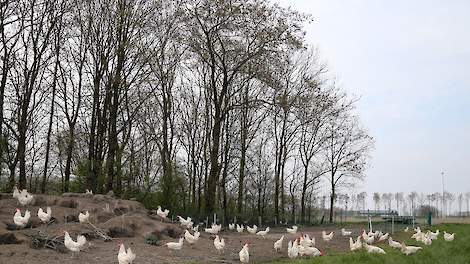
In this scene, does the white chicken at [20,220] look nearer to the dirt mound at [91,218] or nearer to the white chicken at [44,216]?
the dirt mound at [91,218]

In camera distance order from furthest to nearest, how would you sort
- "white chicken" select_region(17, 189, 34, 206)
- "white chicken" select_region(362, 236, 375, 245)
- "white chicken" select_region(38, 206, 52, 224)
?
"white chicken" select_region(362, 236, 375, 245), "white chicken" select_region(17, 189, 34, 206), "white chicken" select_region(38, 206, 52, 224)

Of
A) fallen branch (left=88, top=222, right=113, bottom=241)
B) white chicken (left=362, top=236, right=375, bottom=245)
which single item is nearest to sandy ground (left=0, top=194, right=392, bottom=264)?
fallen branch (left=88, top=222, right=113, bottom=241)

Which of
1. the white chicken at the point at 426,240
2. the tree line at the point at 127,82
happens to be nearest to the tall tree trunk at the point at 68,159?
the tree line at the point at 127,82

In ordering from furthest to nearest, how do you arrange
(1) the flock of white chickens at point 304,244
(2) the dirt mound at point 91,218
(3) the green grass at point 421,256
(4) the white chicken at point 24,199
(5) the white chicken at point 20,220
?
(4) the white chicken at point 24,199 < (2) the dirt mound at point 91,218 < (5) the white chicken at point 20,220 < (1) the flock of white chickens at point 304,244 < (3) the green grass at point 421,256

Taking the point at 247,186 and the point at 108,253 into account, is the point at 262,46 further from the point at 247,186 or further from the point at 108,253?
the point at 247,186

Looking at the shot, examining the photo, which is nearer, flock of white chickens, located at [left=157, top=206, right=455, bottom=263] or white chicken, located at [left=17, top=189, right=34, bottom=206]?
flock of white chickens, located at [left=157, top=206, right=455, bottom=263]

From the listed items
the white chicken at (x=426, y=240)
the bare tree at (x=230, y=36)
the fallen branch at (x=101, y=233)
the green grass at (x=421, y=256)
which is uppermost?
the bare tree at (x=230, y=36)

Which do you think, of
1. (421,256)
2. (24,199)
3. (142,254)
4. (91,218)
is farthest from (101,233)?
(421,256)

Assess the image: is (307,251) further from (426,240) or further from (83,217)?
(426,240)

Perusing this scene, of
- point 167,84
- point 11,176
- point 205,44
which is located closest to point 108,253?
point 11,176

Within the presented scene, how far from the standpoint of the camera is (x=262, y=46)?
33.4 metres

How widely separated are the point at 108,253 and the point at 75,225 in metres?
3.79

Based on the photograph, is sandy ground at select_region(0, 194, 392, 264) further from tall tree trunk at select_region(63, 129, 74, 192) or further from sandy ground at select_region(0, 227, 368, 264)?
tall tree trunk at select_region(63, 129, 74, 192)

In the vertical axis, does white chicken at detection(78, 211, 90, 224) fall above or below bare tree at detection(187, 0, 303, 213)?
below
